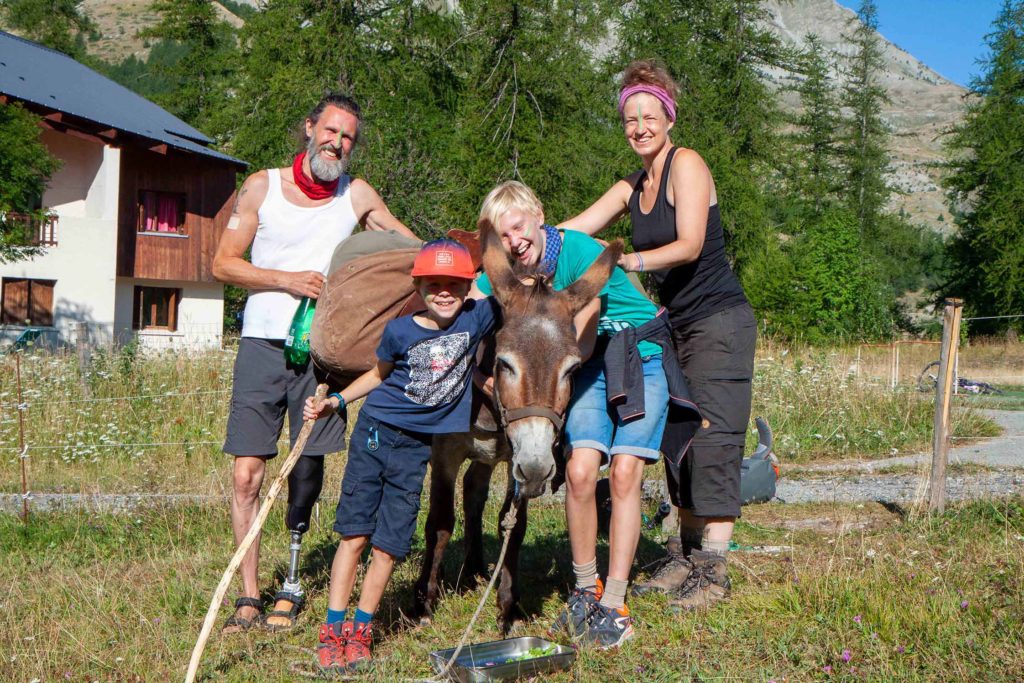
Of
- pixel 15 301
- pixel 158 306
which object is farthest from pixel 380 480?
pixel 158 306

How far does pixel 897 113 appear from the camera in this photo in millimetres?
177000

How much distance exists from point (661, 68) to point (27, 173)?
15.0 metres

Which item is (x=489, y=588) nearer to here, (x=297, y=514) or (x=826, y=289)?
(x=297, y=514)

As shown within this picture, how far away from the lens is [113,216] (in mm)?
27438

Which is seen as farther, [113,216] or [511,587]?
[113,216]

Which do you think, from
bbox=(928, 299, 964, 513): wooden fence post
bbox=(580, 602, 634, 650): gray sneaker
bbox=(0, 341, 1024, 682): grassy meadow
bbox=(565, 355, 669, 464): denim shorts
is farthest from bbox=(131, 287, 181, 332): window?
bbox=(580, 602, 634, 650): gray sneaker

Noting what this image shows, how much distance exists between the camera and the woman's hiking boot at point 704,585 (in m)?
4.22

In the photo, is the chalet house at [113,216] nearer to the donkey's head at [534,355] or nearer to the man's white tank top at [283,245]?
the man's white tank top at [283,245]

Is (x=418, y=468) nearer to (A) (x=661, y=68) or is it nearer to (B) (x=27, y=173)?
(A) (x=661, y=68)

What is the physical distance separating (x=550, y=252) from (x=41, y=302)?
26289mm

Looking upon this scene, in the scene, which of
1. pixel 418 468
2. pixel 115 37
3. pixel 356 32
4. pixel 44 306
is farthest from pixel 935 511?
pixel 115 37

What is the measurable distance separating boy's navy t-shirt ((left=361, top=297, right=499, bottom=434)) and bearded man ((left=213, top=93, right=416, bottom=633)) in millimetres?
667

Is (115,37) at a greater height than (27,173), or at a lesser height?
greater

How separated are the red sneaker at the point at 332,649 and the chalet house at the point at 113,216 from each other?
69.8 ft
